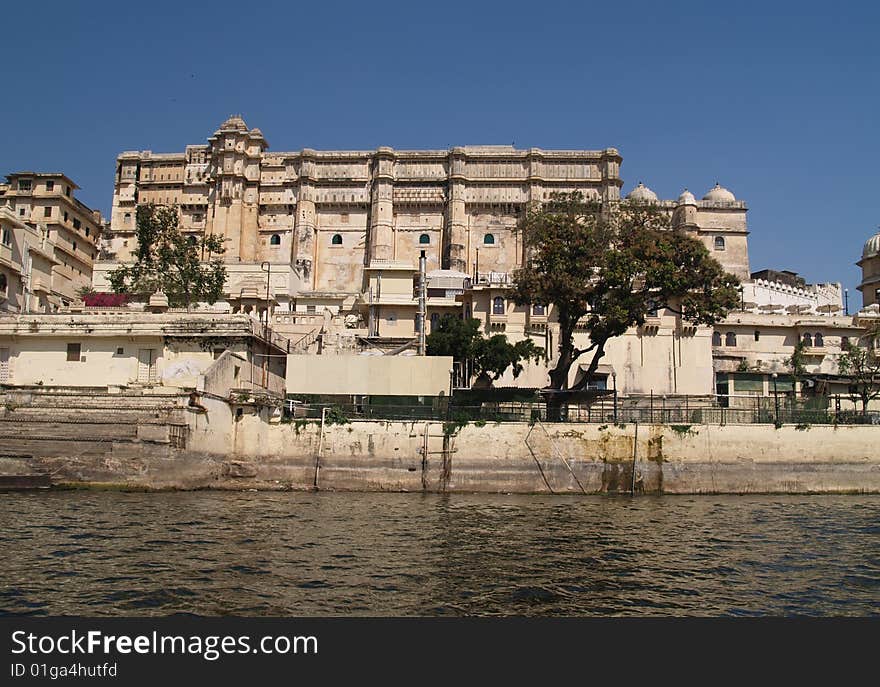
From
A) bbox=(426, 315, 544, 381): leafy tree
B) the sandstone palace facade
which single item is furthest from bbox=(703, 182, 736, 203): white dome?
bbox=(426, 315, 544, 381): leafy tree

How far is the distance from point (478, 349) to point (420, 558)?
26367mm

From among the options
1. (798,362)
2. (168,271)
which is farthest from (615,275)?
(168,271)

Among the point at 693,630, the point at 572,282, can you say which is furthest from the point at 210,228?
the point at 693,630

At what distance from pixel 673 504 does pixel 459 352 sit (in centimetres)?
1680

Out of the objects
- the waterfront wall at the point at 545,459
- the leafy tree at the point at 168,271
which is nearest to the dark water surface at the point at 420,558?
the waterfront wall at the point at 545,459

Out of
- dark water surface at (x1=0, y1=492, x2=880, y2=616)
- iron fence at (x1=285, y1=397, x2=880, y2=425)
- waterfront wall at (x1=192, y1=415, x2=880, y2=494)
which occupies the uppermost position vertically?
iron fence at (x1=285, y1=397, x2=880, y2=425)

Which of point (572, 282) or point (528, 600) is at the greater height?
point (572, 282)

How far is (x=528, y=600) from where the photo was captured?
14.7 metres

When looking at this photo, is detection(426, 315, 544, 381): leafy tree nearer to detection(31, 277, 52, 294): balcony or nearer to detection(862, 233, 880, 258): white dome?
detection(31, 277, 52, 294): balcony

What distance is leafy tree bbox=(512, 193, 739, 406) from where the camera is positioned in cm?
3719

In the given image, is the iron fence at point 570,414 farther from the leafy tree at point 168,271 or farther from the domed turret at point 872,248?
the domed turret at point 872,248

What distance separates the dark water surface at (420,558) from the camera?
563 inches

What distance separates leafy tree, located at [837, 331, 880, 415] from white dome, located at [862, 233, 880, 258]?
24821 mm

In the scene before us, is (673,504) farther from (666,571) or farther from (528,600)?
(528,600)
